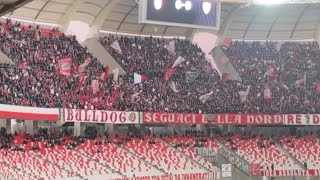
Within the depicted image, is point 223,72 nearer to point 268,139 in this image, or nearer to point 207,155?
point 268,139

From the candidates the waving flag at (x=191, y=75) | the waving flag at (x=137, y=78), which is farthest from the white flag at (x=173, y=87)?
the waving flag at (x=137, y=78)

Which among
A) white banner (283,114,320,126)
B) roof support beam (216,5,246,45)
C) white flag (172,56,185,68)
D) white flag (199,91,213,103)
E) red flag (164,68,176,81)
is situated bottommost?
white banner (283,114,320,126)

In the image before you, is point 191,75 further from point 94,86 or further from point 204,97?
point 94,86

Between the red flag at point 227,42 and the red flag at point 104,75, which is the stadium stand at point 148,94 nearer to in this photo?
the red flag at point 104,75

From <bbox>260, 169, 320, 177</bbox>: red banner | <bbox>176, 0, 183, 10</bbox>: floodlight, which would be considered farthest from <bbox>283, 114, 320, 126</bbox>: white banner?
<bbox>176, 0, 183, 10</bbox>: floodlight

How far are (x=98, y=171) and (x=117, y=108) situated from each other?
7.61 meters

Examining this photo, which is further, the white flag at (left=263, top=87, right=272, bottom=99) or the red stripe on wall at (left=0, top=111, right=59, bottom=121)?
the white flag at (left=263, top=87, right=272, bottom=99)

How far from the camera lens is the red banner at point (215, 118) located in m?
41.7

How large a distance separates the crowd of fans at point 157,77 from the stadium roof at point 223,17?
37.1 inches

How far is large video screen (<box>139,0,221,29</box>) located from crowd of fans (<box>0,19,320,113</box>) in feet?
34.0

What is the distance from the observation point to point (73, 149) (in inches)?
1362

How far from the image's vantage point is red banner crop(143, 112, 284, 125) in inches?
1640

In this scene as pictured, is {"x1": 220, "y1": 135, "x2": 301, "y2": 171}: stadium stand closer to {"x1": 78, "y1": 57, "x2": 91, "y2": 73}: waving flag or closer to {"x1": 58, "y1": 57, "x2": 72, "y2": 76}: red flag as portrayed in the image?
{"x1": 78, "y1": 57, "x2": 91, "y2": 73}: waving flag

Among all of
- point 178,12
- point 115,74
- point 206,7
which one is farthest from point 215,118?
point 178,12
